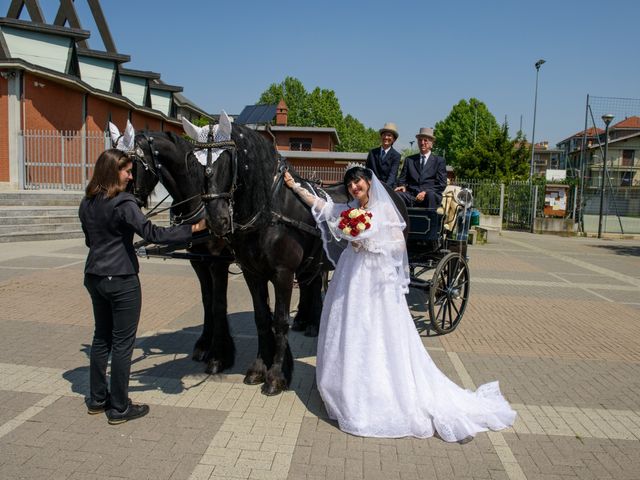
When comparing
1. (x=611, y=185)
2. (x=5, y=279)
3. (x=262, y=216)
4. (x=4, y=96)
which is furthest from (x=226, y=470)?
(x=611, y=185)

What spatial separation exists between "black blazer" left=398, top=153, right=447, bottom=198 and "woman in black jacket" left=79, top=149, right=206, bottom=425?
4167 millimetres

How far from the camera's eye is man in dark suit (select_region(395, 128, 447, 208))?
23.3 feet

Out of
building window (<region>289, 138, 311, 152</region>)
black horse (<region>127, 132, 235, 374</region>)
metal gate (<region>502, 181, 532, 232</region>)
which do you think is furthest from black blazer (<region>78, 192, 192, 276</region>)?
building window (<region>289, 138, 311, 152</region>)

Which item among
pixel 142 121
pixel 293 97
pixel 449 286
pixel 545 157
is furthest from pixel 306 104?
pixel 449 286

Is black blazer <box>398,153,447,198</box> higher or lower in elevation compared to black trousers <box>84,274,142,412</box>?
higher

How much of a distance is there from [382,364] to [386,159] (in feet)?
12.6

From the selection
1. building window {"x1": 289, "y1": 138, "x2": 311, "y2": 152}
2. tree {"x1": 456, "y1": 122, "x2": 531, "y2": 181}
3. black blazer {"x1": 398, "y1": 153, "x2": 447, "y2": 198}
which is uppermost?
building window {"x1": 289, "y1": 138, "x2": 311, "y2": 152}

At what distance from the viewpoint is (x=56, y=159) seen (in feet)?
65.7

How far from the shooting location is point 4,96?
1911cm

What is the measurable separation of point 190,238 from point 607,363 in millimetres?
4929

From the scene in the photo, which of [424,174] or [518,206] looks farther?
[518,206]

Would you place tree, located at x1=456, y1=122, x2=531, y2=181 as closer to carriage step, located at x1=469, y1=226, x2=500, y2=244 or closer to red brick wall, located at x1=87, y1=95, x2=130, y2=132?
carriage step, located at x1=469, y1=226, x2=500, y2=244

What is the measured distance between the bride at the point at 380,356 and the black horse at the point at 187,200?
128 centimetres

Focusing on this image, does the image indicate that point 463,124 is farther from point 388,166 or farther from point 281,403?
point 281,403
